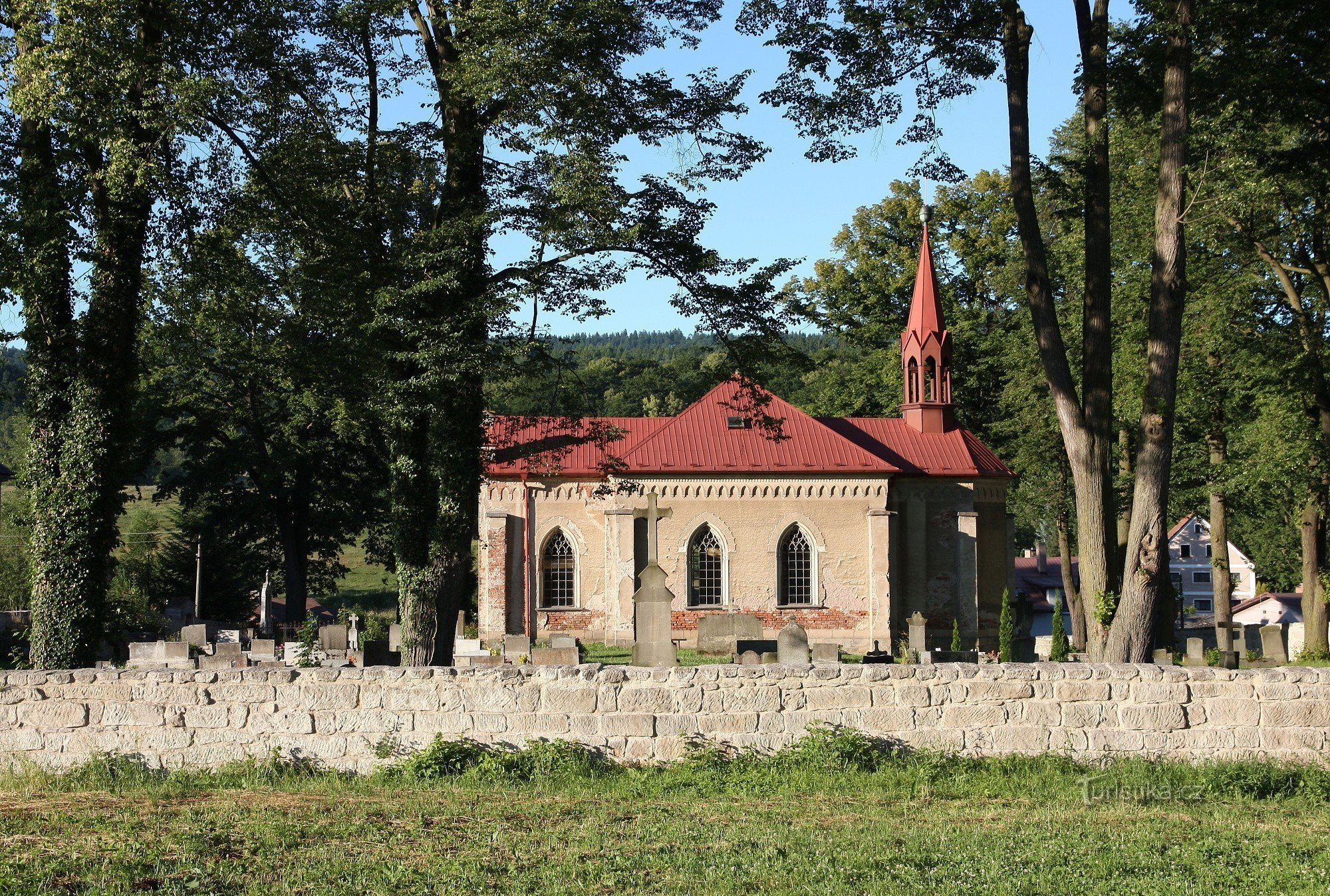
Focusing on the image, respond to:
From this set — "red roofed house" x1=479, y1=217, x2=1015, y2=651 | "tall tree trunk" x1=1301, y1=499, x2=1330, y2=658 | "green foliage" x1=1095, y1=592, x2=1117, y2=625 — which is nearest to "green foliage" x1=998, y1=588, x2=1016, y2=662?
"red roofed house" x1=479, y1=217, x2=1015, y2=651

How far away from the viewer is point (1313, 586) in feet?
76.8

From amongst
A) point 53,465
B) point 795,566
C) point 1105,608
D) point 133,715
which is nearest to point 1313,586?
point 795,566

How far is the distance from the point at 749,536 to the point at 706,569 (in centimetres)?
147

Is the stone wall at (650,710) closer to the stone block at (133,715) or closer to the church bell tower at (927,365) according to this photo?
the stone block at (133,715)

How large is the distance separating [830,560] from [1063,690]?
A: 20.9 metres

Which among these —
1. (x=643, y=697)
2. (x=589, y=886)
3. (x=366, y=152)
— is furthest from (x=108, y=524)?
(x=589, y=886)

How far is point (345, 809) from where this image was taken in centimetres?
818

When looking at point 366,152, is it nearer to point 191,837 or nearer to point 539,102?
point 539,102

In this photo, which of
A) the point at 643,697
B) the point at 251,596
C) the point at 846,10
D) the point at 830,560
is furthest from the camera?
the point at 251,596

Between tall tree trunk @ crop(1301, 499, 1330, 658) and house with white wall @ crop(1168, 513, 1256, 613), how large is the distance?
49.7 metres

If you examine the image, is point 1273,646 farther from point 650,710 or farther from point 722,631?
point 650,710

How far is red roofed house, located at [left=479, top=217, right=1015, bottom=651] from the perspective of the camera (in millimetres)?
30641

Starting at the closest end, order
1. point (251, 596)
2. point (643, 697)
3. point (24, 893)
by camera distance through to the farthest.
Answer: point (24, 893), point (643, 697), point (251, 596)

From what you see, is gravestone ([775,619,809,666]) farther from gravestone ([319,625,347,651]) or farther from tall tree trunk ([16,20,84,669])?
gravestone ([319,625,347,651])
